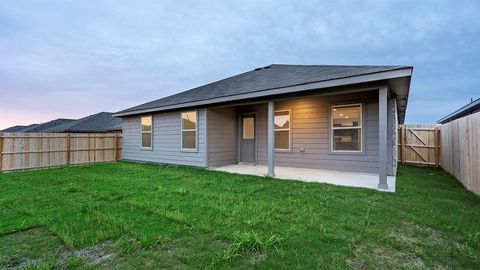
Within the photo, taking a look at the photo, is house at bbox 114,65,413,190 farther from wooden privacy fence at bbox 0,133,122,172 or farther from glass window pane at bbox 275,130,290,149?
wooden privacy fence at bbox 0,133,122,172

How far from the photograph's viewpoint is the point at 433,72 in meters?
24.2

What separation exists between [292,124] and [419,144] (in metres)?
6.49

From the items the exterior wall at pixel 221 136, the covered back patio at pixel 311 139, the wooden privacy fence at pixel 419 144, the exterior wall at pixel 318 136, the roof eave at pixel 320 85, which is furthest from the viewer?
the wooden privacy fence at pixel 419 144

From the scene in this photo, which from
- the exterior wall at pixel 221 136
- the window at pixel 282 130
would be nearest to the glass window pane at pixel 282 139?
the window at pixel 282 130

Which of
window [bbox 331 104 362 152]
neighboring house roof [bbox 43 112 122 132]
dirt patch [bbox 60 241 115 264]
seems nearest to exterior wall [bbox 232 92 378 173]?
window [bbox 331 104 362 152]

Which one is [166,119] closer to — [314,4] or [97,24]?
[97,24]

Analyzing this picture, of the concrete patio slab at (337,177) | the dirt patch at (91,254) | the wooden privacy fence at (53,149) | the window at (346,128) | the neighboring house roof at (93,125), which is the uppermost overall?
the neighboring house roof at (93,125)

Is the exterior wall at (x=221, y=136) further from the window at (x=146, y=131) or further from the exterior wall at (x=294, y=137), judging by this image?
the window at (x=146, y=131)

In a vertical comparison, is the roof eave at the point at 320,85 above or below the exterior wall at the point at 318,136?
above

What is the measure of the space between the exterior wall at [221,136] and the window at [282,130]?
1.85 m

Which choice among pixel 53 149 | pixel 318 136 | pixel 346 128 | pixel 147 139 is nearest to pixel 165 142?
pixel 147 139

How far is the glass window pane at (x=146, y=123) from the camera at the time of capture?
11461mm

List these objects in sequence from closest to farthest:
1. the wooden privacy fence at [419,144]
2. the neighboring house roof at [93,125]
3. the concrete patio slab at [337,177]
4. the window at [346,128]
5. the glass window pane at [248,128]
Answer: the concrete patio slab at [337,177] < the window at [346,128] < the glass window pane at [248,128] < the wooden privacy fence at [419,144] < the neighboring house roof at [93,125]

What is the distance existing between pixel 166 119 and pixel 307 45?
1416 cm
